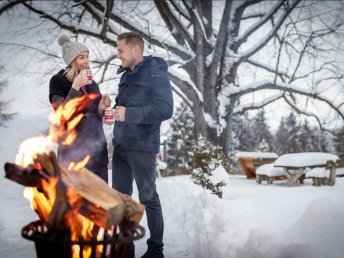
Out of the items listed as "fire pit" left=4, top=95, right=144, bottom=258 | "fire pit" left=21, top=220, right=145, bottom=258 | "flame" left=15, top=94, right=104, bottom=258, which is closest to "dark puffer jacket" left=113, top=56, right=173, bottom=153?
"flame" left=15, top=94, right=104, bottom=258

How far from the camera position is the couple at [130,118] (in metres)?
3.35

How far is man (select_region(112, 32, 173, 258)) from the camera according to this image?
3338 millimetres

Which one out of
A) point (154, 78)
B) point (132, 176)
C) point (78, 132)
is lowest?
point (132, 176)

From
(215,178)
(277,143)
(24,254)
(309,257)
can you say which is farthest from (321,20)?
(277,143)

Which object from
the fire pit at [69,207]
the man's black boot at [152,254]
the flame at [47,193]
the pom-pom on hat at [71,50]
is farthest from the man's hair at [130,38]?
the man's black boot at [152,254]

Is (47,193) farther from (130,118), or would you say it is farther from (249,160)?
(249,160)

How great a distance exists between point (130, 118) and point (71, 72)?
→ 37.2 inches

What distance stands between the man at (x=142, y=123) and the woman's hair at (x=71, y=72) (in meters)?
0.56

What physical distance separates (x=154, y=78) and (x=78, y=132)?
103 centimetres

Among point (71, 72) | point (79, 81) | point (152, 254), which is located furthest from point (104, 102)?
point (152, 254)

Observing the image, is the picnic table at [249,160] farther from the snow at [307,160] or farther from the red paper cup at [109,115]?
the red paper cup at [109,115]

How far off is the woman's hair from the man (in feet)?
1.82

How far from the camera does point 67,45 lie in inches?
145

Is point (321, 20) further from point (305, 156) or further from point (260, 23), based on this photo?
point (305, 156)
